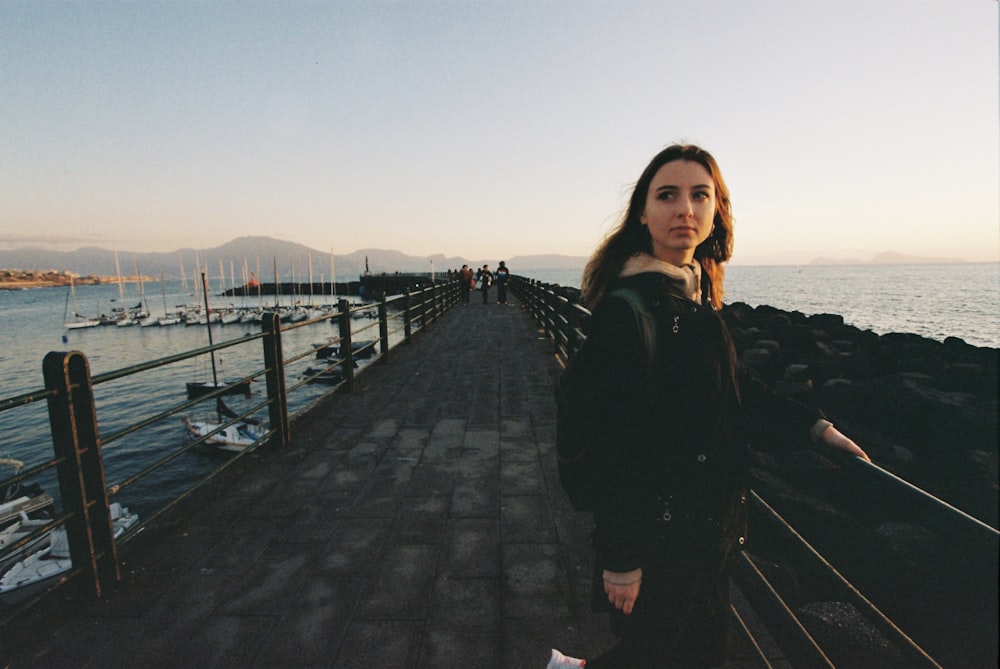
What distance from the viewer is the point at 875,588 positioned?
15.8ft

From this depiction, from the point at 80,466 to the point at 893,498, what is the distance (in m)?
3.44

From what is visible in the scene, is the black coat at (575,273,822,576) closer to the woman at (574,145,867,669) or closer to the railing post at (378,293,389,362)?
the woman at (574,145,867,669)

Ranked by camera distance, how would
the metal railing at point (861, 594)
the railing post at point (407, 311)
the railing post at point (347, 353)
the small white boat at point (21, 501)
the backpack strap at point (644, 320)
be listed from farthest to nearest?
1. the small white boat at point (21, 501)
2. the railing post at point (407, 311)
3. the railing post at point (347, 353)
4. the backpack strap at point (644, 320)
5. the metal railing at point (861, 594)

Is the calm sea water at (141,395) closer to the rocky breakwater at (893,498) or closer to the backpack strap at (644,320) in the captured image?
the backpack strap at (644,320)

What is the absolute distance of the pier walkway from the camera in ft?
7.44

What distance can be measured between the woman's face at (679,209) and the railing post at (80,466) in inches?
112

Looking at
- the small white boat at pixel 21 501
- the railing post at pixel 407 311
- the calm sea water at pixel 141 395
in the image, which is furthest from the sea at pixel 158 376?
the small white boat at pixel 21 501

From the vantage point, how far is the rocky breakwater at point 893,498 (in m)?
1.05

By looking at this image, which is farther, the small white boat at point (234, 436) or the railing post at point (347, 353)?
the small white boat at point (234, 436)

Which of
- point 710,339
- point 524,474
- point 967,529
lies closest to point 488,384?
point 524,474

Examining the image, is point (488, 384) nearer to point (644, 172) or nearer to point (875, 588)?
point (875, 588)

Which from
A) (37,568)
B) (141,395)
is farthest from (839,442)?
(141,395)

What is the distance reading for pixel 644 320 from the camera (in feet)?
4.55

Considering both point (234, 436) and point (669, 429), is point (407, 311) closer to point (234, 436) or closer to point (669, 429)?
point (234, 436)
